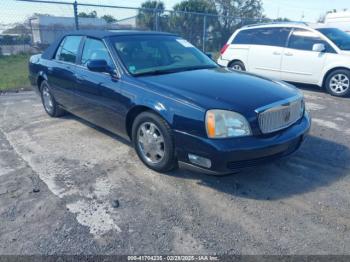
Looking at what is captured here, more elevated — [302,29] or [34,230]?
[302,29]

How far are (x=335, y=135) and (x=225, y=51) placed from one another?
17.5ft

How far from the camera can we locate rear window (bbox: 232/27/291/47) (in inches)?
341

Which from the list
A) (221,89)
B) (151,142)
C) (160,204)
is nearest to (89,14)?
(151,142)

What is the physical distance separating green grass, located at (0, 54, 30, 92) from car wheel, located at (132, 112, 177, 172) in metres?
6.58

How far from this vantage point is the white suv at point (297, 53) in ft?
25.7

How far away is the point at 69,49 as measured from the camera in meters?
5.29

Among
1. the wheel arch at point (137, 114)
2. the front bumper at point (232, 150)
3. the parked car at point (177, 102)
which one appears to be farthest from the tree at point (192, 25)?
the front bumper at point (232, 150)

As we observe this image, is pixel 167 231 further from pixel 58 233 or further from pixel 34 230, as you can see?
pixel 34 230

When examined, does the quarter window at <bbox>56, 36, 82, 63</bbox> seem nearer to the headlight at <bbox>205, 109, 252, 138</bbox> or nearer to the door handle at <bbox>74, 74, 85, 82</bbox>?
the door handle at <bbox>74, 74, 85, 82</bbox>

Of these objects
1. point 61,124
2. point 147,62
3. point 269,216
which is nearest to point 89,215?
point 269,216

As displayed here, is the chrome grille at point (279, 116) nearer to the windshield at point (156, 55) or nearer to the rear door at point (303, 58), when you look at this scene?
the windshield at point (156, 55)

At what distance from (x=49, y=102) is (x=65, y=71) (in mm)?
1290

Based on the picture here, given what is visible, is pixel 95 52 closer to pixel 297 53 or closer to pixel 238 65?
pixel 297 53

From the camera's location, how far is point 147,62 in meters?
4.28
